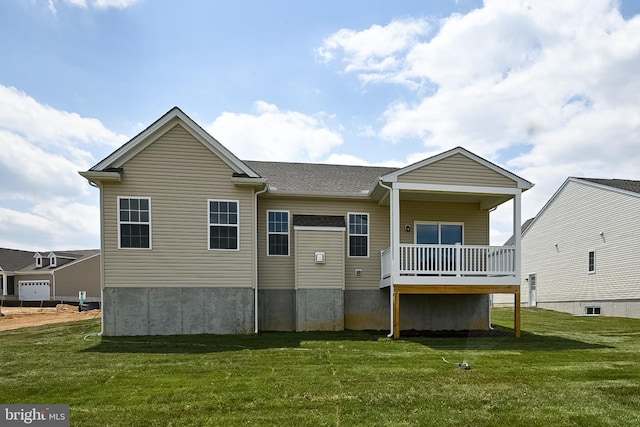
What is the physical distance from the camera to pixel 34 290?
115 feet

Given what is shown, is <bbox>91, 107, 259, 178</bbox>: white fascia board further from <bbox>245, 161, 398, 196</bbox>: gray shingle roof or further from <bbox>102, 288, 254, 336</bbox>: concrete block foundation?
<bbox>102, 288, 254, 336</bbox>: concrete block foundation

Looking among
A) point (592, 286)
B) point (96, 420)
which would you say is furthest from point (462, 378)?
point (592, 286)

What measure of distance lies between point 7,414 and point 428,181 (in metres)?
10.5

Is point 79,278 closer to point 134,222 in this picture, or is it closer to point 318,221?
point 134,222

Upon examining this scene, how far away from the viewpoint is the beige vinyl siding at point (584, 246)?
62.1 ft

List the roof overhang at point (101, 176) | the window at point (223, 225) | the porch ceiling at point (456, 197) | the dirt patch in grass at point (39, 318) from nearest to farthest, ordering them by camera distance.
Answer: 1. the roof overhang at point (101, 176)
2. the window at point (223, 225)
3. the porch ceiling at point (456, 197)
4. the dirt patch in grass at point (39, 318)

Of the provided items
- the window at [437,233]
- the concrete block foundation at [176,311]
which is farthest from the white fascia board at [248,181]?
the window at [437,233]

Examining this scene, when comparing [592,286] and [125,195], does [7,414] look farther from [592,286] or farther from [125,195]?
[592,286]

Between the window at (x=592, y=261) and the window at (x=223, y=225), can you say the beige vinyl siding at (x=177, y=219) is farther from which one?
the window at (x=592, y=261)

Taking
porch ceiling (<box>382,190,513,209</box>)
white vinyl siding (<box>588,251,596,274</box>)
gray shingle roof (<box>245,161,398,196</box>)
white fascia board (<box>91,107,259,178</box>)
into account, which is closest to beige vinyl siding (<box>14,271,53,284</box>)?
gray shingle roof (<box>245,161,398,196</box>)

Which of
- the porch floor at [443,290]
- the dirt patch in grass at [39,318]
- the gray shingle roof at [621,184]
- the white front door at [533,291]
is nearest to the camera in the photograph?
the porch floor at [443,290]

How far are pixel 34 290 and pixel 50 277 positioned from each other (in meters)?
2.26

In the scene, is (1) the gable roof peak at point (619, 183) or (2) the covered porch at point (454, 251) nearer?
(2) the covered porch at point (454, 251)

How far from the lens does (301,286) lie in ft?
42.7
